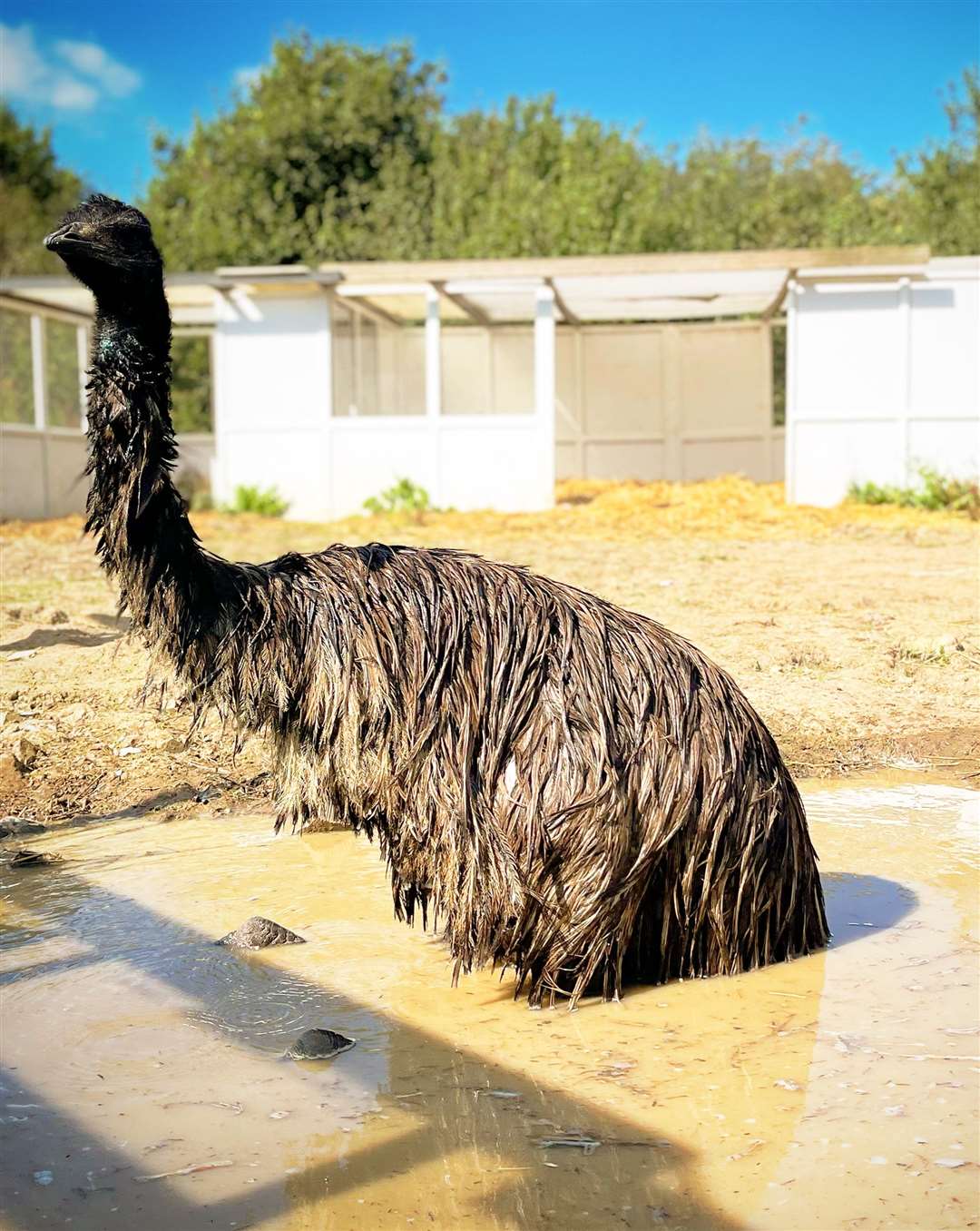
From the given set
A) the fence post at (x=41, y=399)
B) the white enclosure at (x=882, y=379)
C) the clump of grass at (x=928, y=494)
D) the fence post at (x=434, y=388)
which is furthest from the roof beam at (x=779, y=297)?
the fence post at (x=41, y=399)

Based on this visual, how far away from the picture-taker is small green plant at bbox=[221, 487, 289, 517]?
19359mm

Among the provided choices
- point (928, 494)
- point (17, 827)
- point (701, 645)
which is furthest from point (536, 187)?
point (17, 827)

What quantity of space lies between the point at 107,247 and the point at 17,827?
340cm

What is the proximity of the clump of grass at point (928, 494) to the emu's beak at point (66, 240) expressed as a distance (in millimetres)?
14521

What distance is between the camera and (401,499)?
19156 millimetres

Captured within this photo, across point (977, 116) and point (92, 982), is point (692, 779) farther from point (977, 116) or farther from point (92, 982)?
point (977, 116)

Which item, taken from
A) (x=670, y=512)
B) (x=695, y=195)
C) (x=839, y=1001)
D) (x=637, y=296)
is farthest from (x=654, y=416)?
(x=839, y=1001)

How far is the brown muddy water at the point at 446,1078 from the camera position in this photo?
115 inches

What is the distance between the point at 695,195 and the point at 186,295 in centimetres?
1635

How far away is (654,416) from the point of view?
2417 cm

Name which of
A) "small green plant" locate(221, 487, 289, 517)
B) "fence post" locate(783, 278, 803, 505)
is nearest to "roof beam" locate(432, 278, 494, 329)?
"small green plant" locate(221, 487, 289, 517)

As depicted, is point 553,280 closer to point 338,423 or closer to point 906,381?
point 338,423

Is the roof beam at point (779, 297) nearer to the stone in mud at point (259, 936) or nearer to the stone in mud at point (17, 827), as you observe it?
the stone in mud at point (17, 827)

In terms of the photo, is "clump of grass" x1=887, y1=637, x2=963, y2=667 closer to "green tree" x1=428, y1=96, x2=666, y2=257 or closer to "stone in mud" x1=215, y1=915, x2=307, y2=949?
"stone in mud" x1=215, y1=915, x2=307, y2=949
